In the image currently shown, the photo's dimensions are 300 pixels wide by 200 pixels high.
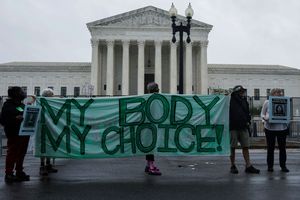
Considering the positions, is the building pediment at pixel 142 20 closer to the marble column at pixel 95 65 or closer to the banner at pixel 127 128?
the marble column at pixel 95 65

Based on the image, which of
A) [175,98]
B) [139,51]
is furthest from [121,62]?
[175,98]

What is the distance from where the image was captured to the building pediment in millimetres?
73125

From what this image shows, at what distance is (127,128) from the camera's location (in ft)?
33.0

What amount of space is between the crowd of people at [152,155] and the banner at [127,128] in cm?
38

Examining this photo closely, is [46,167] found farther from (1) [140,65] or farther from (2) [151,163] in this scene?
(1) [140,65]

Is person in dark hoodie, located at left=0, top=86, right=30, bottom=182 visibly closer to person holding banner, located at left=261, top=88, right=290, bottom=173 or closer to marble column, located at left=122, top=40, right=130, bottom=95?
person holding banner, located at left=261, top=88, right=290, bottom=173

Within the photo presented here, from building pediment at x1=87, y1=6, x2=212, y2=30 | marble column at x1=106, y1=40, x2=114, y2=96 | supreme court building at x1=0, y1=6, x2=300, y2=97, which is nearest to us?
building pediment at x1=87, y1=6, x2=212, y2=30

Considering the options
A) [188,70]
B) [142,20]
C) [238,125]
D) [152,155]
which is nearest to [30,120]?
[152,155]

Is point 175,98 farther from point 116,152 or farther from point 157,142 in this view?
point 116,152

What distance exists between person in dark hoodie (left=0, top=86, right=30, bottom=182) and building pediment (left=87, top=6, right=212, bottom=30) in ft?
213

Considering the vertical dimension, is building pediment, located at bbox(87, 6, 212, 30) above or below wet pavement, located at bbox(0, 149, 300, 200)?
above

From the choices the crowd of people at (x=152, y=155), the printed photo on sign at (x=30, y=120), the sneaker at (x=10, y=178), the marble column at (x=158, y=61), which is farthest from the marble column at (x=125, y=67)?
the sneaker at (x=10, y=178)

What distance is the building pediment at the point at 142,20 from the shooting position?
7312 cm

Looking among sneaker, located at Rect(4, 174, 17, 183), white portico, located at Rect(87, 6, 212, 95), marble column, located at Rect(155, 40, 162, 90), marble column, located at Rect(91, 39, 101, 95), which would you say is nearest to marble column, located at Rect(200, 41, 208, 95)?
white portico, located at Rect(87, 6, 212, 95)
